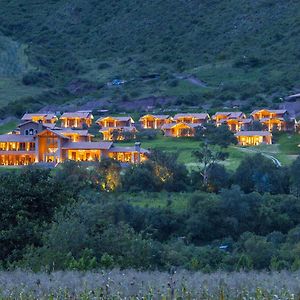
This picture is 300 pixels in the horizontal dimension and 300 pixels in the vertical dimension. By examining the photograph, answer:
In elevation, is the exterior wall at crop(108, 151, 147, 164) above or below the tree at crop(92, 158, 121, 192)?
above

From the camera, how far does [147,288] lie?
6227 millimetres

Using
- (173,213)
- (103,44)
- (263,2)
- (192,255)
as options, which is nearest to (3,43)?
(103,44)

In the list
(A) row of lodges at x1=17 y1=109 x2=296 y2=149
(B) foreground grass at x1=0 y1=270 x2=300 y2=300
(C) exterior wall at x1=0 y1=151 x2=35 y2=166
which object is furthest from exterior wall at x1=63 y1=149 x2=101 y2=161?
(B) foreground grass at x1=0 y1=270 x2=300 y2=300

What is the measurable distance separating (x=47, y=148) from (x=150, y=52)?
3731cm

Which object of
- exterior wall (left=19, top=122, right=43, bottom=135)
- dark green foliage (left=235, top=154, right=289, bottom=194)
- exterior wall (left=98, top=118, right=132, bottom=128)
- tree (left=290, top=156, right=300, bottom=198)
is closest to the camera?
tree (left=290, top=156, right=300, bottom=198)

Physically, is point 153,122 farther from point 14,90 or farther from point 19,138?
point 14,90

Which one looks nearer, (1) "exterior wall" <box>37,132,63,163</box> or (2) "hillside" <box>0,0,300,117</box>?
(1) "exterior wall" <box>37,132,63,163</box>

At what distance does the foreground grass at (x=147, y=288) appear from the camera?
5840mm

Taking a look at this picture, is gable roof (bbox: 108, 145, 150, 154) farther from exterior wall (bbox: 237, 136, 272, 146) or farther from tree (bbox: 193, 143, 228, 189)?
exterior wall (bbox: 237, 136, 272, 146)

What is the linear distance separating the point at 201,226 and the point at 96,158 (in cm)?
1349

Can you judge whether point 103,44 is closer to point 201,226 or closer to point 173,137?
point 173,137

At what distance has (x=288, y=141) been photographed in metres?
40.6

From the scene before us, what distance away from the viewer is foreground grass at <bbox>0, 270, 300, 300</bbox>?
5.84m

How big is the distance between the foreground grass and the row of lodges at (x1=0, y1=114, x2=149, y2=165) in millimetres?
28411
